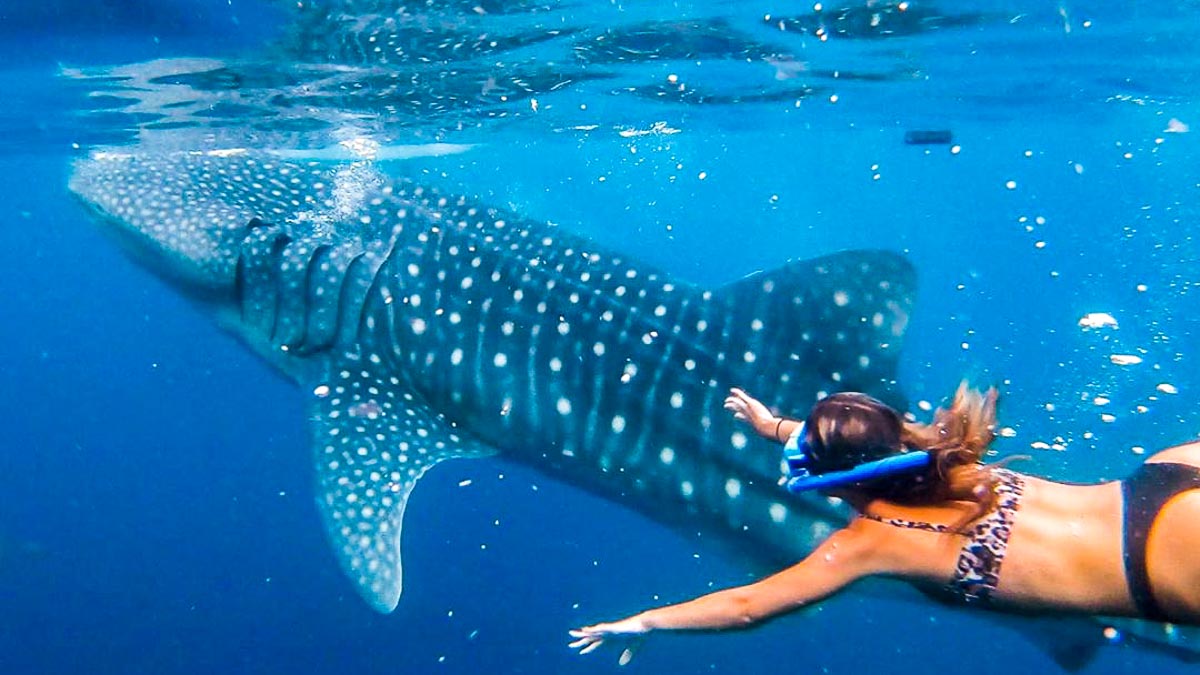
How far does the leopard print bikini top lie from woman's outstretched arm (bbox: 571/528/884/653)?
0.52ft

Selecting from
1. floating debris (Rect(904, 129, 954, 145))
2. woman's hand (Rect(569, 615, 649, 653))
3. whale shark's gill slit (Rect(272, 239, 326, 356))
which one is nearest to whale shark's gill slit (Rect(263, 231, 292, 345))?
whale shark's gill slit (Rect(272, 239, 326, 356))

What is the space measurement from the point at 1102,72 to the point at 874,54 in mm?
5208

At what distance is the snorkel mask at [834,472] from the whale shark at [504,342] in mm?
2040

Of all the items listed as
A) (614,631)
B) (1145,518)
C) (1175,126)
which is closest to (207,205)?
(614,631)

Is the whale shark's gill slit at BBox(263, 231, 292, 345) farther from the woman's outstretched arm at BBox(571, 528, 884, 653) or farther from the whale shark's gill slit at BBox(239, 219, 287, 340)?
the woman's outstretched arm at BBox(571, 528, 884, 653)

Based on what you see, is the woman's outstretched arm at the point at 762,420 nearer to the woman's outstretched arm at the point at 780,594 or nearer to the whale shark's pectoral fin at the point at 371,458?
the woman's outstretched arm at the point at 780,594

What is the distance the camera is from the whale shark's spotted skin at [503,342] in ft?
17.1

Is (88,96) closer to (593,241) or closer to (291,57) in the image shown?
(291,57)

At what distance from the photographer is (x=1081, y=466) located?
14.8m

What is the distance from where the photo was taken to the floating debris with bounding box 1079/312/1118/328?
53.5 metres

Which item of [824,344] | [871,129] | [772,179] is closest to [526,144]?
[871,129]

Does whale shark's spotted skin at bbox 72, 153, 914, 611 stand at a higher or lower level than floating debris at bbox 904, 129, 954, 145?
higher

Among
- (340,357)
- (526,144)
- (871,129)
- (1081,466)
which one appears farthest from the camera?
(871,129)

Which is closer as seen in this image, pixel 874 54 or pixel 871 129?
pixel 874 54
